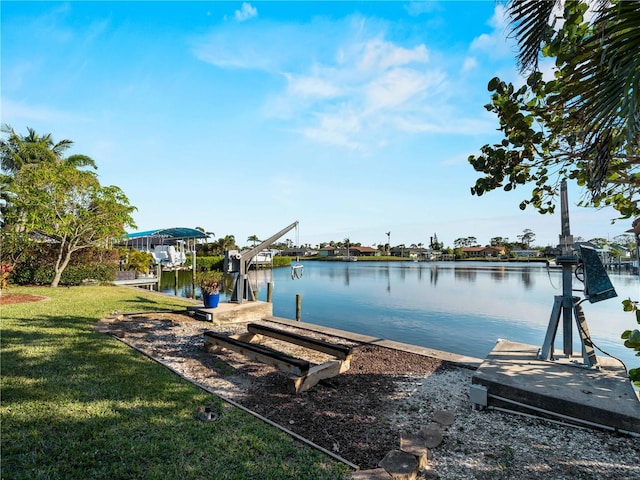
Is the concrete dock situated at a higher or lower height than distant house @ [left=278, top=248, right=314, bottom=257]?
lower

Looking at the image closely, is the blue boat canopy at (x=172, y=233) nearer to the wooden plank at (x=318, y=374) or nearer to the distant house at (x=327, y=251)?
the wooden plank at (x=318, y=374)

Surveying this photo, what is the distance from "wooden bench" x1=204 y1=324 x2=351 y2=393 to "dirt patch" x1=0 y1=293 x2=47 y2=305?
8.20 m

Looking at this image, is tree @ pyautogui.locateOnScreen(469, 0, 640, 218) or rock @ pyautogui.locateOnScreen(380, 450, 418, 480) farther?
rock @ pyautogui.locateOnScreen(380, 450, 418, 480)

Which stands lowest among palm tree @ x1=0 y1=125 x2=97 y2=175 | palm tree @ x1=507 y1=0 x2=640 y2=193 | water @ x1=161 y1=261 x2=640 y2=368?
water @ x1=161 y1=261 x2=640 y2=368

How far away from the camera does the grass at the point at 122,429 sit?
8.45ft

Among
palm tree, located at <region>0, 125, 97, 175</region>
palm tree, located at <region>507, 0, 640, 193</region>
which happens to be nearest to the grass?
palm tree, located at <region>507, 0, 640, 193</region>

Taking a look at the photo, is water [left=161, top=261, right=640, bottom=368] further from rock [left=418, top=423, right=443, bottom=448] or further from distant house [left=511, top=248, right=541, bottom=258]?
distant house [left=511, top=248, right=541, bottom=258]

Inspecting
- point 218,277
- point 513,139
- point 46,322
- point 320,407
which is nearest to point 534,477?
point 320,407

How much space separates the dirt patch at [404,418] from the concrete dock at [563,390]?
14 cm

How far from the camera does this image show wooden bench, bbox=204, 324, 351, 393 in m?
4.44

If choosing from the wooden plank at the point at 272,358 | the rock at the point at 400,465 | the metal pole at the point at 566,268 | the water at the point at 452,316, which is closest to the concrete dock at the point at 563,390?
the metal pole at the point at 566,268

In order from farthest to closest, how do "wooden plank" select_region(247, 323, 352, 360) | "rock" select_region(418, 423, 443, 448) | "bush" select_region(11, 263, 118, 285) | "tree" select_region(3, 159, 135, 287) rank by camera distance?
"bush" select_region(11, 263, 118, 285) → "tree" select_region(3, 159, 135, 287) → "wooden plank" select_region(247, 323, 352, 360) → "rock" select_region(418, 423, 443, 448)

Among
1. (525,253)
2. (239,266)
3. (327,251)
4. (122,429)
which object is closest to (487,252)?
(525,253)

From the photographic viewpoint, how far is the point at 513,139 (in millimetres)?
3818
